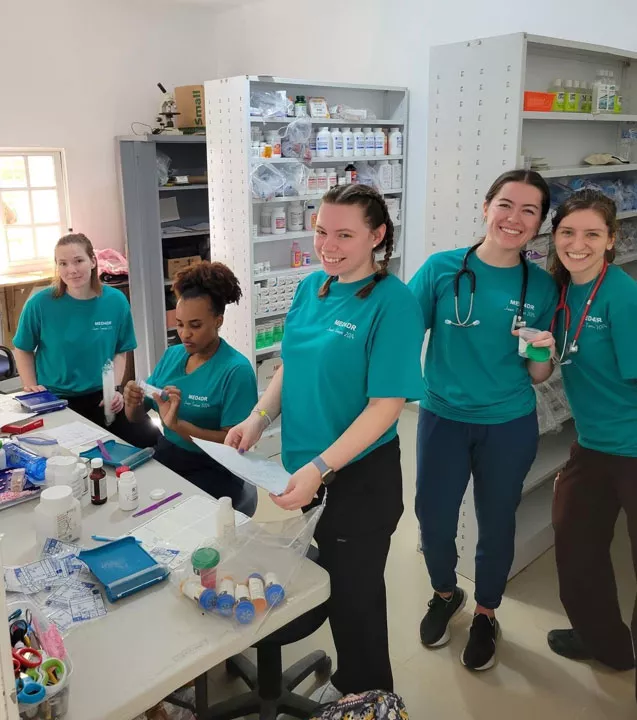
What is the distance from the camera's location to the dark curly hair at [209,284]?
2.23 m

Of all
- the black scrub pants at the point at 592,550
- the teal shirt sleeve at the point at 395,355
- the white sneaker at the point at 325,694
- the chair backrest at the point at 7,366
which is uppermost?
the teal shirt sleeve at the point at 395,355

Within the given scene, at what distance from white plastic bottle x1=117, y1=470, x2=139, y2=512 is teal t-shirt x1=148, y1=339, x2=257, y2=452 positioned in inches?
17.4

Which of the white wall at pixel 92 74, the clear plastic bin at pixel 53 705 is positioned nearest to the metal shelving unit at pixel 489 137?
the clear plastic bin at pixel 53 705

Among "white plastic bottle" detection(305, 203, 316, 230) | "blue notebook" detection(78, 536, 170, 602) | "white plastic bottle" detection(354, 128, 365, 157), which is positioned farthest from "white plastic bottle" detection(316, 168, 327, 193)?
"blue notebook" detection(78, 536, 170, 602)

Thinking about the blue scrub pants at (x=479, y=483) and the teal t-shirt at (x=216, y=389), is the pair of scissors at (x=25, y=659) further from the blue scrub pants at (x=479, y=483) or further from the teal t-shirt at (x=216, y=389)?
the blue scrub pants at (x=479, y=483)

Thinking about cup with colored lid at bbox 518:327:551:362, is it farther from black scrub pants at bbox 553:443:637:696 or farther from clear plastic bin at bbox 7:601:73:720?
clear plastic bin at bbox 7:601:73:720

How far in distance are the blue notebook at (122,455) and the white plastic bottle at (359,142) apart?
9.58 ft

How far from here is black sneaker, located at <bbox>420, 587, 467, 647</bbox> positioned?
2412 mm

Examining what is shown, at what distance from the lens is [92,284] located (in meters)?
2.78

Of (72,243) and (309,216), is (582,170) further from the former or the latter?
(72,243)

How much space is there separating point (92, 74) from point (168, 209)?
1.23 m

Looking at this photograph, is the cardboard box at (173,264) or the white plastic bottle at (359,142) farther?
the cardboard box at (173,264)

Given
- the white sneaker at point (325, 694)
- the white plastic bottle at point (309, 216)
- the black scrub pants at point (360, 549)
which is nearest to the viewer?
the black scrub pants at point (360, 549)

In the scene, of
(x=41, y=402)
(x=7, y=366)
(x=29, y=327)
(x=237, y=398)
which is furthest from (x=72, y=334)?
(x=7, y=366)
